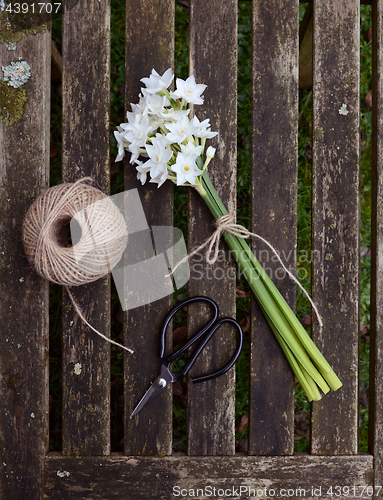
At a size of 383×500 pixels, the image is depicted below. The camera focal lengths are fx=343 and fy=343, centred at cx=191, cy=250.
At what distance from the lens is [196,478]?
1098 millimetres

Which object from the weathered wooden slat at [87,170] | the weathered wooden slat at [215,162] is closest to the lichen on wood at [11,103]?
the weathered wooden slat at [87,170]

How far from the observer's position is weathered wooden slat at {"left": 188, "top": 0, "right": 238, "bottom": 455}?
111 centimetres

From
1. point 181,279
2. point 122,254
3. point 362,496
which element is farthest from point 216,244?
point 362,496

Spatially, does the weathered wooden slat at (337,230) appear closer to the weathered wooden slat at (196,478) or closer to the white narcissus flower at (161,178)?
the weathered wooden slat at (196,478)

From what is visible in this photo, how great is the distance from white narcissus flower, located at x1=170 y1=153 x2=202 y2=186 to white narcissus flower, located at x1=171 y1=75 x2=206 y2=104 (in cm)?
17

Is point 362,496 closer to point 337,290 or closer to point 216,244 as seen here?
point 337,290

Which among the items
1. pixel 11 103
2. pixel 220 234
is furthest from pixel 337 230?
pixel 11 103

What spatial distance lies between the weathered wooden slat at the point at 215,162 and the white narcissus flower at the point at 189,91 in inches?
4.5

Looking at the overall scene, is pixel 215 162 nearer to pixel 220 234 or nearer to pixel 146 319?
pixel 220 234

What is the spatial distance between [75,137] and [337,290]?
3.29 ft

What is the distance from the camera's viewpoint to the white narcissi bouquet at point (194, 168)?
0.98m

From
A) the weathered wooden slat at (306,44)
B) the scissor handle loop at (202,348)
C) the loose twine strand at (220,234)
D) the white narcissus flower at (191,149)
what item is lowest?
the scissor handle loop at (202,348)

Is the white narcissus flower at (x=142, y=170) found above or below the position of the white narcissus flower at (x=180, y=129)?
below

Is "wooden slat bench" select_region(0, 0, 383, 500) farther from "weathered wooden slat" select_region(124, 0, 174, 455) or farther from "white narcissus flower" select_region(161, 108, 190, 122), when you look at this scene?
"white narcissus flower" select_region(161, 108, 190, 122)
